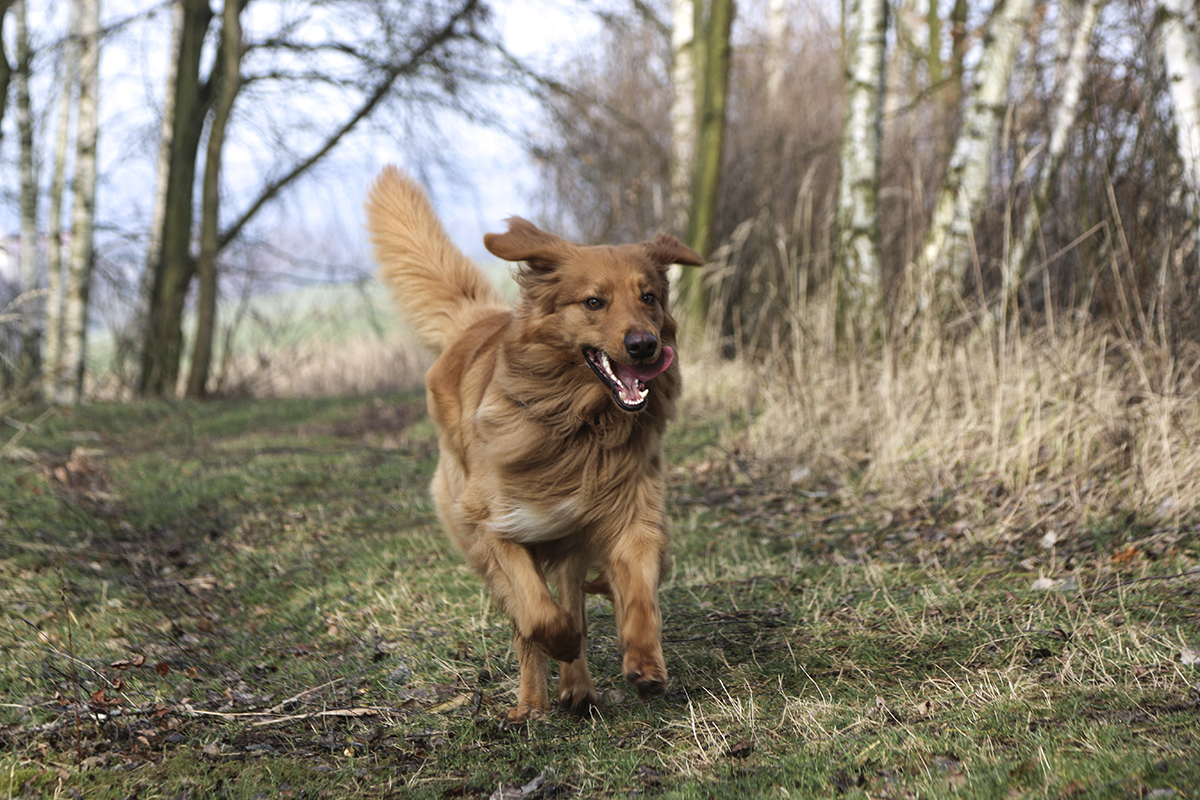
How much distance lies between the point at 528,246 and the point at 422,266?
1.25 meters

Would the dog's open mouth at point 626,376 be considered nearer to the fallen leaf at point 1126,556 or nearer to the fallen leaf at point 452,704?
the fallen leaf at point 452,704

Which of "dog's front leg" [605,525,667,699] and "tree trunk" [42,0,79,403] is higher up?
"tree trunk" [42,0,79,403]

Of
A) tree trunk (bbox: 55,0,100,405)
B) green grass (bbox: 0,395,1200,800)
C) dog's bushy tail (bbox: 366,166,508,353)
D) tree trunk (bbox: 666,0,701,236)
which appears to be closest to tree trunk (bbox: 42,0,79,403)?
tree trunk (bbox: 55,0,100,405)

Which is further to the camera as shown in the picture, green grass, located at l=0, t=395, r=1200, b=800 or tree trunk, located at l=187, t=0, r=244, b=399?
tree trunk, located at l=187, t=0, r=244, b=399

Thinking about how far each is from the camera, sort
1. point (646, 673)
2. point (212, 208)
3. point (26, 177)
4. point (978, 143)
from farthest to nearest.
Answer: point (26, 177) < point (212, 208) < point (978, 143) < point (646, 673)

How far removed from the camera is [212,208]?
12.5 metres

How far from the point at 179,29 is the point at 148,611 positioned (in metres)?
11.6

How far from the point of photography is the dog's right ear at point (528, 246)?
11.3ft

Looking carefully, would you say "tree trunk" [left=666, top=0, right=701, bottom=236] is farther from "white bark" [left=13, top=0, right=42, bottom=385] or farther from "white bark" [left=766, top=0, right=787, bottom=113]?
"white bark" [left=13, top=0, right=42, bottom=385]

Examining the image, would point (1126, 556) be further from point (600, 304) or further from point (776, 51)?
point (776, 51)

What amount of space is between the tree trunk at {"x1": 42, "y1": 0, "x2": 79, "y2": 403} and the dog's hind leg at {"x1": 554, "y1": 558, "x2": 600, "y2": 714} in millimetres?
8898

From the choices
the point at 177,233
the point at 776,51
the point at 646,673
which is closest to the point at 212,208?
the point at 177,233

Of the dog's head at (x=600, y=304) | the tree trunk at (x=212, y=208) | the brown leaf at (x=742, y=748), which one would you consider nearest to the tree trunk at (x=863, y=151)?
the dog's head at (x=600, y=304)

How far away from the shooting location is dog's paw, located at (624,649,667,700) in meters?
2.96
